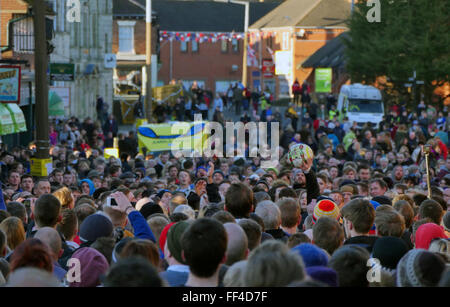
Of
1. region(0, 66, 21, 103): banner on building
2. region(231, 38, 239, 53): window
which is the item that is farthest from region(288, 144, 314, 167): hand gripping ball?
region(231, 38, 239, 53): window

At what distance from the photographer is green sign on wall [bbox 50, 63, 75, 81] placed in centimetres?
2378

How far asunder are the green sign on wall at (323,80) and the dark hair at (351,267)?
52782 millimetres

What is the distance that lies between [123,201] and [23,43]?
20.8 m

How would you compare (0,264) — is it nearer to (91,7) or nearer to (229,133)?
(229,133)

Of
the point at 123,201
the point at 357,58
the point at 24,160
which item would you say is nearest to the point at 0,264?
the point at 123,201

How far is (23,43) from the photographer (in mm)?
27516

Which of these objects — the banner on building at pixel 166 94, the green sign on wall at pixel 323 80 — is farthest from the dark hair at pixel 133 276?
the green sign on wall at pixel 323 80

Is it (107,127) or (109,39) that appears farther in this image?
(109,39)

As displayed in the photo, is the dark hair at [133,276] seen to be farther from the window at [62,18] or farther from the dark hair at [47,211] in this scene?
the window at [62,18]

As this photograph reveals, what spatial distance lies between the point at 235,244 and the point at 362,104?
36630 mm

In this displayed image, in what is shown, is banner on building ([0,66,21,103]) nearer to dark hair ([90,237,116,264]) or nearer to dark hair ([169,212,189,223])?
dark hair ([169,212,189,223])

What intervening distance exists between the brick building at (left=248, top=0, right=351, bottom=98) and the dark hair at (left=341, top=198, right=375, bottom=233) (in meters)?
62.0

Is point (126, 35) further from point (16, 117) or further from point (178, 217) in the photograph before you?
point (178, 217)

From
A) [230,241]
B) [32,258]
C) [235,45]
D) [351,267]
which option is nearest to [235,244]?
[230,241]
